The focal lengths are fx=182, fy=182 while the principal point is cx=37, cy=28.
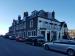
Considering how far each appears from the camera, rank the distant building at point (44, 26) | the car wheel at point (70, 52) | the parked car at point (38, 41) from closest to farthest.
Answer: the car wheel at point (70, 52)
the parked car at point (38, 41)
the distant building at point (44, 26)

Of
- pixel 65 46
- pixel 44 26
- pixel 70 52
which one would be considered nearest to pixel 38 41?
pixel 65 46

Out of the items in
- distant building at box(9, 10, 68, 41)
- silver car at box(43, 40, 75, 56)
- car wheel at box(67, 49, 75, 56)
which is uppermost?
distant building at box(9, 10, 68, 41)

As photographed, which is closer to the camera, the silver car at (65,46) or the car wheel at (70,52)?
the car wheel at (70,52)

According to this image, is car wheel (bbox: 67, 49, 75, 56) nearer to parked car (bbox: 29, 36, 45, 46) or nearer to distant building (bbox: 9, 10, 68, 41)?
parked car (bbox: 29, 36, 45, 46)

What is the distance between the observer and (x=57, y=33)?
56.1 metres

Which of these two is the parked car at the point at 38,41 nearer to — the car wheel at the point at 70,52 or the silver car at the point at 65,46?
the silver car at the point at 65,46

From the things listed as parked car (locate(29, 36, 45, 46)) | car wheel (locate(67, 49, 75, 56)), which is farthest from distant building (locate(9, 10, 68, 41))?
car wheel (locate(67, 49, 75, 56))

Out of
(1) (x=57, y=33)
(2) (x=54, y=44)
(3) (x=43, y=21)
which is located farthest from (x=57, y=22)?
(2) (x=54, y=44)

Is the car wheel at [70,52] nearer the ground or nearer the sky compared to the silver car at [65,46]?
nearer the ground

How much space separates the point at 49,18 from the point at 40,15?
3.25 m

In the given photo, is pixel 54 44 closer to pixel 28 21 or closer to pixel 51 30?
pixel 51 30

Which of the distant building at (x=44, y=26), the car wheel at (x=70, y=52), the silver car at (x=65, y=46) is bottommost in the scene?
the car wheel at (x=70, y=52)

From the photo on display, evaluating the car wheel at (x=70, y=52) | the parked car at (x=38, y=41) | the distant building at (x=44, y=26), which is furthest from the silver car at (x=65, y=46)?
the distant building at (x=44, y=26)

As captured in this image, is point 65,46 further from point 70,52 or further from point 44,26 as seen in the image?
point 44,26
